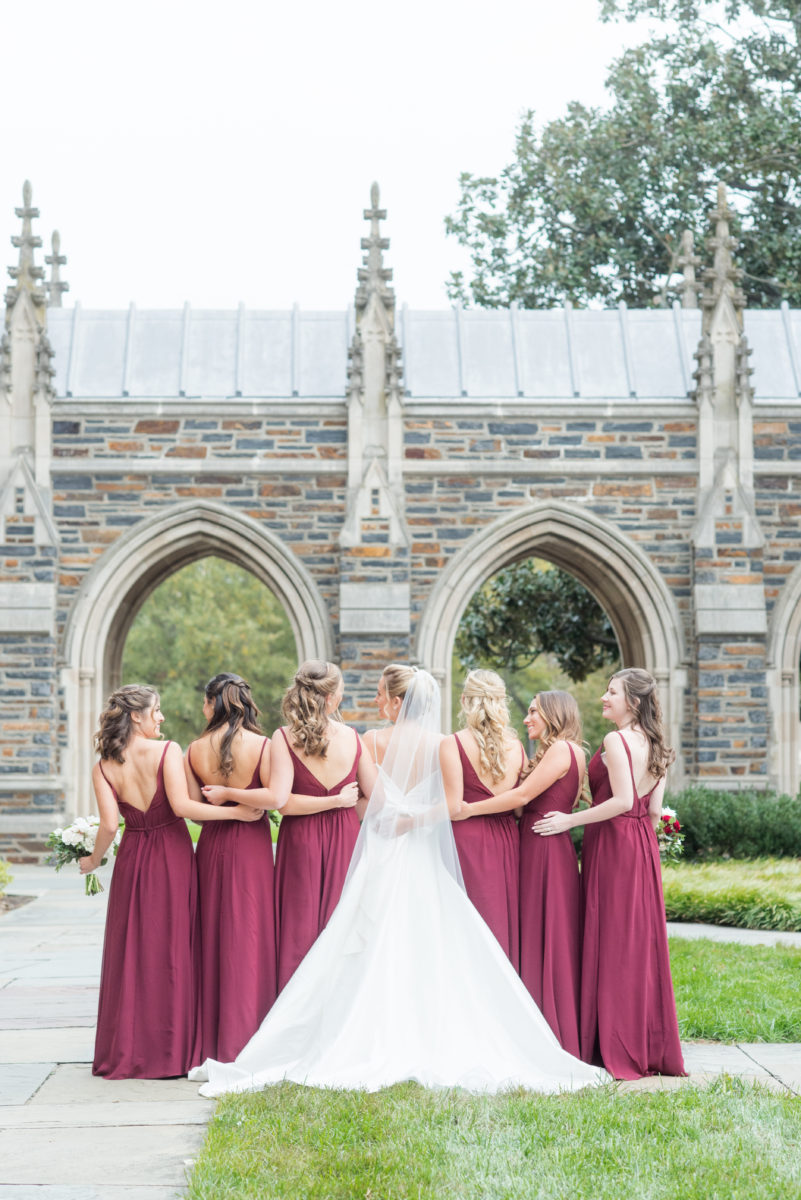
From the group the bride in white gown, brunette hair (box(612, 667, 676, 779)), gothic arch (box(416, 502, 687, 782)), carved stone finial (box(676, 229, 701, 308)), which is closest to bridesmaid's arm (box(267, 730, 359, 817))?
the bride in white gown

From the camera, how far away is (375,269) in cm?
1347

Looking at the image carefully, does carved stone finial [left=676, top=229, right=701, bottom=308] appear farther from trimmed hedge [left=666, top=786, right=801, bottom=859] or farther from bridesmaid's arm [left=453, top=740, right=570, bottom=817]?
bridesmaid's arm [left=453, top=740, right=570, bottom=817]

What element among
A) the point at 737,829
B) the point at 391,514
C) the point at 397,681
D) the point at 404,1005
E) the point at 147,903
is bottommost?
the point at 404,1005

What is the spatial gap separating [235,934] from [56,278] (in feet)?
45.2

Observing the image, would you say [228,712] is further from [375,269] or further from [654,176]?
[654,176]

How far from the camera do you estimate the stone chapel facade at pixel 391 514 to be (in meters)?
13.1

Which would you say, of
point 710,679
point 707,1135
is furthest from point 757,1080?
point 710,679

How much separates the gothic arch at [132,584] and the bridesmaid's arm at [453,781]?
7.76m

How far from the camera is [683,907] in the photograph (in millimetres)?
9555

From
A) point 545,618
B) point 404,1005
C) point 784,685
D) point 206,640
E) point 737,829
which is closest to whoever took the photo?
point 404,1005

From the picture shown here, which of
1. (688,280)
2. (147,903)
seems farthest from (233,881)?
(688,280)

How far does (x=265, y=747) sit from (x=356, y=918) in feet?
2.44

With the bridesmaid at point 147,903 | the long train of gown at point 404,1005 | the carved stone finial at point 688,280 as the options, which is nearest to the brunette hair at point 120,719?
the bridesmaid at point 147,903

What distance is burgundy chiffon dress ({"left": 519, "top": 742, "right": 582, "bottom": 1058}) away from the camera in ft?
17.8
